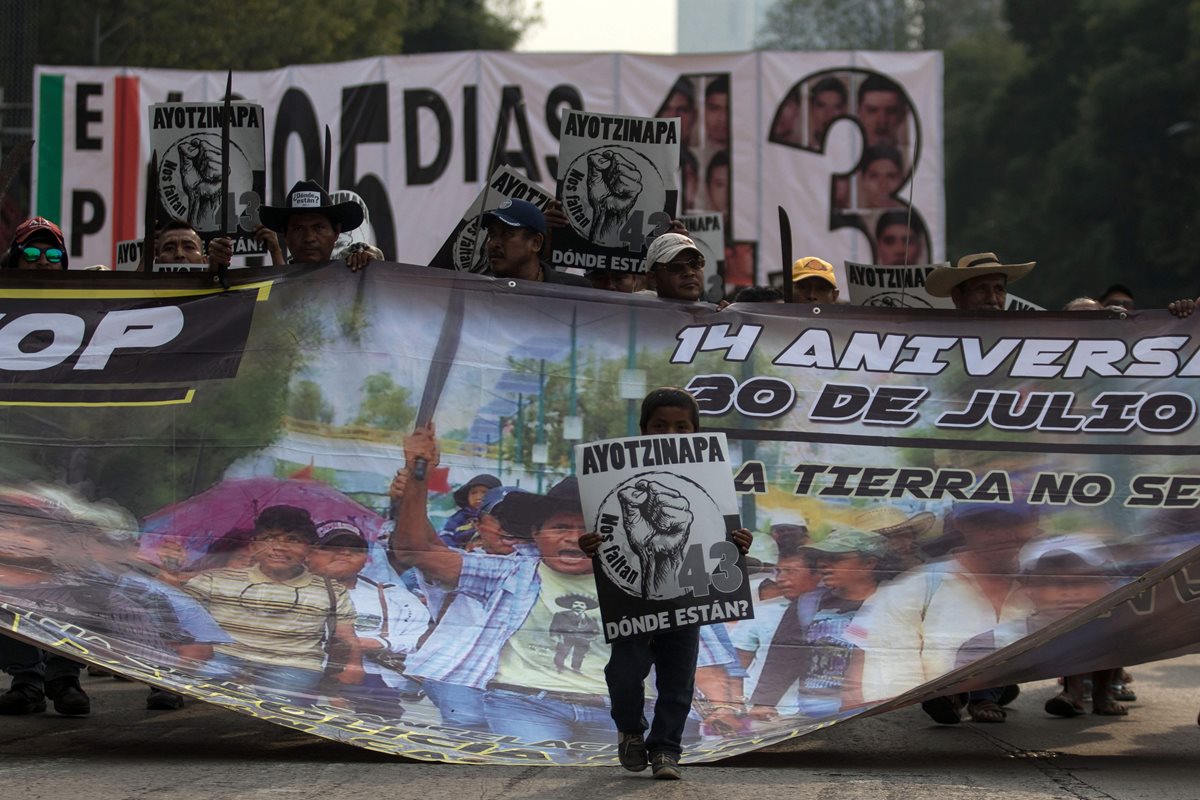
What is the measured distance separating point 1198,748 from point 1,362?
17.4 ft

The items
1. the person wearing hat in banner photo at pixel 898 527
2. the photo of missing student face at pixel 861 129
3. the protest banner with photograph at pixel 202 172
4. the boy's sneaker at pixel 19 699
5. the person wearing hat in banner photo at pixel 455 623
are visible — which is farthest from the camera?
the photo of missing student face at pixel 861 129

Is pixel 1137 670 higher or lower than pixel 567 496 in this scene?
lower

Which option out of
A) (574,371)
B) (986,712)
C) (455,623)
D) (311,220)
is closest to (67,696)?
(455,623)

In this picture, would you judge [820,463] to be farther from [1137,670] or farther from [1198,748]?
[1137,670]

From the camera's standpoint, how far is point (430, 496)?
7559 millimetres

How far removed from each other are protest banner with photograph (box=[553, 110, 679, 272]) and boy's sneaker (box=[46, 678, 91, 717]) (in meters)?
3.10

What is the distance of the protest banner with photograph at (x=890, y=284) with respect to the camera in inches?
383

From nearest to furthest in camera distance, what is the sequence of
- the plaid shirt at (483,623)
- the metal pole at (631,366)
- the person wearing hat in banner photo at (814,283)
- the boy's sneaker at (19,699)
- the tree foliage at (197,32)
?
the plaid shirt at (483,623) < the metal pole at (631,366) < the boy's sneaker at (19,699) < the person wearing hat in banner photo at (814,283) < the tree foliage at (197,32)

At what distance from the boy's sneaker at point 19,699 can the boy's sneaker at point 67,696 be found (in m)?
0.07


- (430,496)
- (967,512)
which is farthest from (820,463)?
(430,496)

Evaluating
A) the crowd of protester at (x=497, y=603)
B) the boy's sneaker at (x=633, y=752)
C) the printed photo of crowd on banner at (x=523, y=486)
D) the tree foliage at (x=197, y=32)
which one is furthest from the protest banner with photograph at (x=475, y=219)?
the tree foliage at (x=197, y=32)

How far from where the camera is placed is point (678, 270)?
8.22m

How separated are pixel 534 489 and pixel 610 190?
2.18 m

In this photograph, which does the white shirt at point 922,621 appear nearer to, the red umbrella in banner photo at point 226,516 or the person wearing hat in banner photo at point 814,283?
the red umbrella in banner photo at point 226,516
